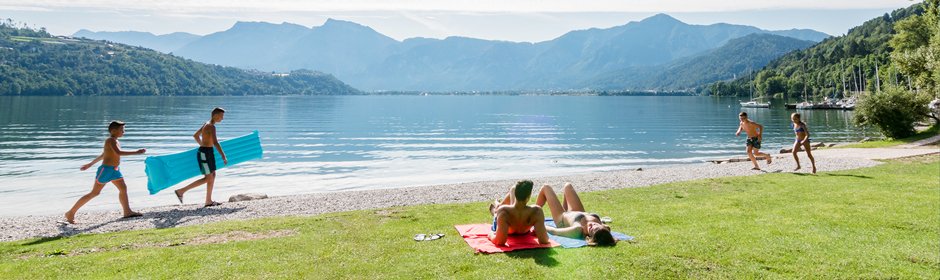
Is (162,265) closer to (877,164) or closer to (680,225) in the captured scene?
(680,225)

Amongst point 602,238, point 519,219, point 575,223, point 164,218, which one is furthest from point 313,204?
point 602,238

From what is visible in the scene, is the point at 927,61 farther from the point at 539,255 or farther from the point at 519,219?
the point at 539,255

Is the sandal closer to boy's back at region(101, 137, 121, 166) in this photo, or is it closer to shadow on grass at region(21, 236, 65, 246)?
shadow on grass at region(21, 236, 65, 246)

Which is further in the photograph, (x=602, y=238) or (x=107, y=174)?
(x=107, y=174)

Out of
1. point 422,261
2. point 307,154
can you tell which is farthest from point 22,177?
point 422,261

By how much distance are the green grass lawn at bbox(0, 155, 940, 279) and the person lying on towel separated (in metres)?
0.45

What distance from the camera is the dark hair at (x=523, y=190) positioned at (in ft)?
30.9

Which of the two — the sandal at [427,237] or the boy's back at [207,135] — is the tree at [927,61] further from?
the boy's back at [207,135]

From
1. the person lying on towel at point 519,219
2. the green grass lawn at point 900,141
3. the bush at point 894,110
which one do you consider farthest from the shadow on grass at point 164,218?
the bush at point 894,110

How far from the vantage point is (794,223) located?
37.3 ft

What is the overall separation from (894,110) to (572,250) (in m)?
37.2

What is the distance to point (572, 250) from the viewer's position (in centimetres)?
944

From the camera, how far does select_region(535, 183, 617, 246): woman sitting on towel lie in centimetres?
966

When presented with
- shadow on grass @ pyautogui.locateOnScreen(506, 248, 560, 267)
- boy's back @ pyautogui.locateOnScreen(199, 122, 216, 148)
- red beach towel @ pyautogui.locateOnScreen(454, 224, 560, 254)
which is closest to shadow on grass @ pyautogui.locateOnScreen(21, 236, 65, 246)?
boy's back @ pyautogui.locateOnScreen(199, 122, 216, 148)
